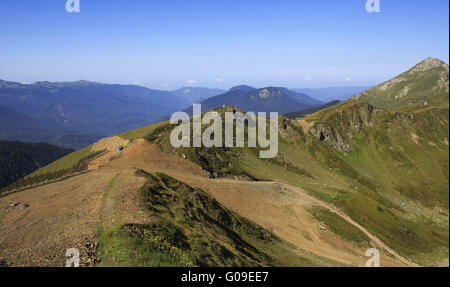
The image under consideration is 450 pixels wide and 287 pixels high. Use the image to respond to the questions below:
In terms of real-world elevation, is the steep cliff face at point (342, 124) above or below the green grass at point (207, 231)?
above

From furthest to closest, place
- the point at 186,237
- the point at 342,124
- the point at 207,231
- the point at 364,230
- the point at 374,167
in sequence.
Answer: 1. the point at 342,124
2. the point at 374,167
3. the point at 364,230
4. the point at 207,231
5. the point at 186,237

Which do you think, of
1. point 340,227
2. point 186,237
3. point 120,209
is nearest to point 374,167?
point 340,227

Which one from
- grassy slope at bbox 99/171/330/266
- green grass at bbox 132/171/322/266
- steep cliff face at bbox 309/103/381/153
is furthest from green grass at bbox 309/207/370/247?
steep cliff face at bbox 309/103/381/153

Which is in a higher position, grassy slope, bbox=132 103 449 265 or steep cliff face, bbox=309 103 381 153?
steep cliff face, bbox=309 103 381 153

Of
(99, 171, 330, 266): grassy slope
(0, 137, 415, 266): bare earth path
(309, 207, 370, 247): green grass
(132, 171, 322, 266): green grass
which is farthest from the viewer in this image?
(309, 207, 370, 247): green grass

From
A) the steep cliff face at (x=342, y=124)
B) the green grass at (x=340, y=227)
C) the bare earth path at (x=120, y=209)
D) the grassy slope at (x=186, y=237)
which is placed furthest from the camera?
the steep cliff face at (x=342, y=124)

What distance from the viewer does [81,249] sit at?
29969mm

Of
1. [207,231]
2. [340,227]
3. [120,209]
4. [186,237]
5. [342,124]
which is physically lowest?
[340,227]

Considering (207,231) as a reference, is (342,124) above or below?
above

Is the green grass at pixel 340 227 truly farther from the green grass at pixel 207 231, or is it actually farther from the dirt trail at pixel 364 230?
the green grass at pixel 207 231

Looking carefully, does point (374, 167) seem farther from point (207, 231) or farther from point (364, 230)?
point (207, 231)

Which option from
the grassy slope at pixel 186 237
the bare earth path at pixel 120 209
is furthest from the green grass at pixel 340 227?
the grassy slope at pixel 186 237

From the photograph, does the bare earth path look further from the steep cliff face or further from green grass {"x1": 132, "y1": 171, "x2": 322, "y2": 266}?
the steep cliff face
